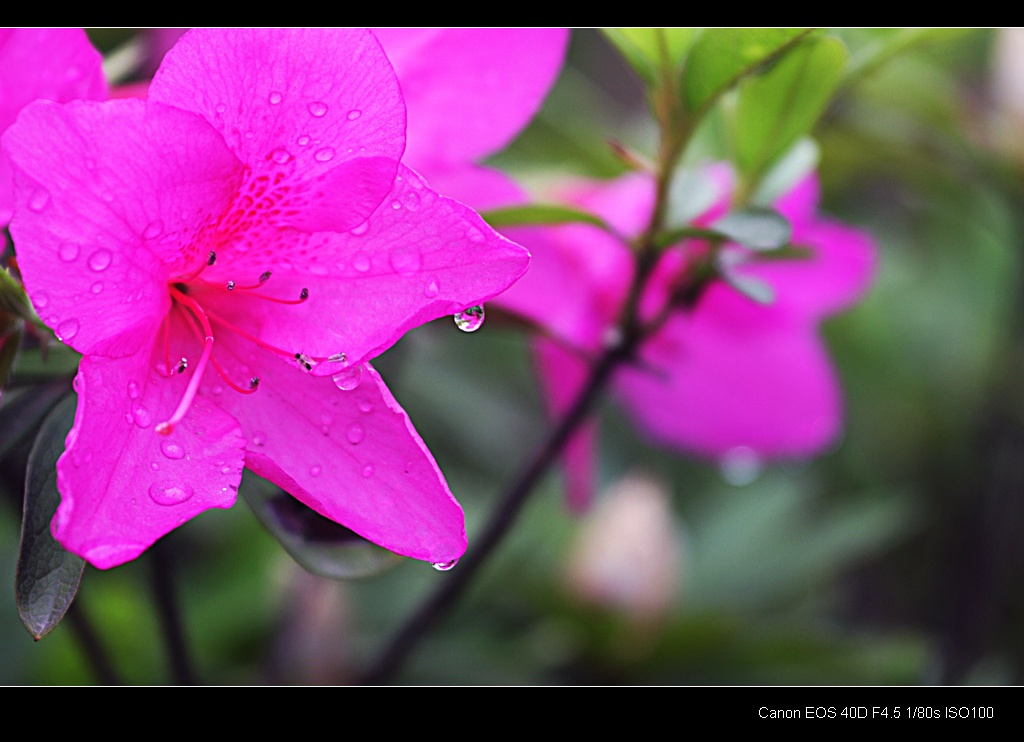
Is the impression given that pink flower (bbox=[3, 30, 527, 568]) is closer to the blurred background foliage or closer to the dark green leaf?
the dark green leaf

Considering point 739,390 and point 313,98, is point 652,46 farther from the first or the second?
point 739,390

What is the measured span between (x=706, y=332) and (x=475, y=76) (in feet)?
1.18

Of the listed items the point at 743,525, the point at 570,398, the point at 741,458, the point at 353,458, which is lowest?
the point at 743,525

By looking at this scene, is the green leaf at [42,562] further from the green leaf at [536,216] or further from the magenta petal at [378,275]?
the green leaf at [536,216]

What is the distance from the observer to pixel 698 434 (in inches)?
39.9

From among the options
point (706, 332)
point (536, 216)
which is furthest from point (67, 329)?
point (706, 332)

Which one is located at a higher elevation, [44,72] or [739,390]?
[44,72]

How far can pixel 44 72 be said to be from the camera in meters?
0.59

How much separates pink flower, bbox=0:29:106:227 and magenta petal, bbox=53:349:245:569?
0.44 feet

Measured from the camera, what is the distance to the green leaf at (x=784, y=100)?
2.36ft

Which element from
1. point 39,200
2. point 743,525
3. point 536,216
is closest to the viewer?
point 39,200

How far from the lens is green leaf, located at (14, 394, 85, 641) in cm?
51

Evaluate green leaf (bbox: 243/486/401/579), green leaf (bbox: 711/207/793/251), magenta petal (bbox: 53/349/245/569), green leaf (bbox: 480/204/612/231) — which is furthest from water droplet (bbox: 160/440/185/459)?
green leaf (bbox: 711/207/793/251)
